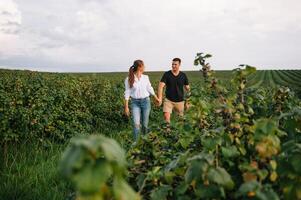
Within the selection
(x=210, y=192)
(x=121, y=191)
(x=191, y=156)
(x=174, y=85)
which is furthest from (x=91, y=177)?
(x=174, y=85)

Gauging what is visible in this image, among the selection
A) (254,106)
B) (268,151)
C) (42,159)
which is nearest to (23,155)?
(42,159)

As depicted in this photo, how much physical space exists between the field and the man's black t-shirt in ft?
11.1

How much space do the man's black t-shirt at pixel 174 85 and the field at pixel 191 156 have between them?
11.1ft

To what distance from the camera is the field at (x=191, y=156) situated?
5.32 ft

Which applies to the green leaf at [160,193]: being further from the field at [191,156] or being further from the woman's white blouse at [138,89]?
the woman's white blouse at [138,89]

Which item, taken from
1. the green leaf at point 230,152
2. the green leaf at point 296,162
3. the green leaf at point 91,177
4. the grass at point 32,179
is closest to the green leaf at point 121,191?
the green leaf at point 91,177

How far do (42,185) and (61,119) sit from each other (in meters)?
4.40

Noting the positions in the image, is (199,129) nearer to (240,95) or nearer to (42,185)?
(240,95)

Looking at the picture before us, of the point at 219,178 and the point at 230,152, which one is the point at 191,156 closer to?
the point at 230,152

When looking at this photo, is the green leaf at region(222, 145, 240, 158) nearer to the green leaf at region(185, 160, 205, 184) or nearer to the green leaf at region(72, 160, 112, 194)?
the green leaf at region(185, 160, 205, 184)

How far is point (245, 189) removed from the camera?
6.36 ft

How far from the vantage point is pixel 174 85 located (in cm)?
1139

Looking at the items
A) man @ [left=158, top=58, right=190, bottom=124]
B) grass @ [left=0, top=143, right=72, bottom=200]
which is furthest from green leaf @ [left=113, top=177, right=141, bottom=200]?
man @ [left=158, top=58, right=190, bottom=124]

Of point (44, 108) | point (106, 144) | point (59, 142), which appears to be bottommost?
point (59, 142)
